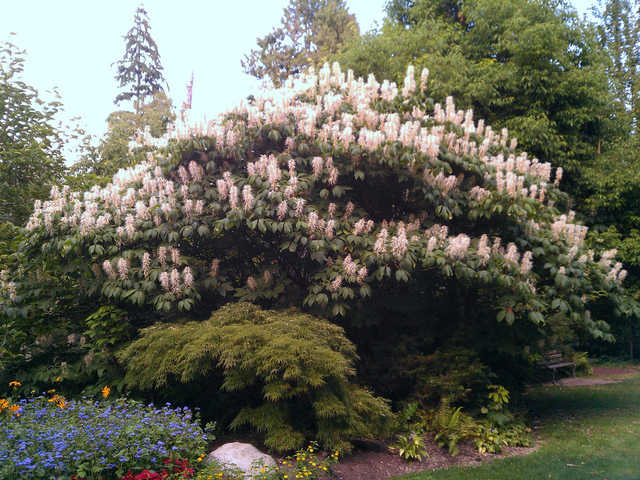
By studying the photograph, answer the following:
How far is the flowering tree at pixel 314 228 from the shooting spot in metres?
6.48

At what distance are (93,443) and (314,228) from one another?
3290 mm

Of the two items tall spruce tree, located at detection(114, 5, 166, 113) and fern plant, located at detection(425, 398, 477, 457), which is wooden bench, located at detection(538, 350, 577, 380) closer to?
fern plant, located at detection(425, 398, 477, 457)

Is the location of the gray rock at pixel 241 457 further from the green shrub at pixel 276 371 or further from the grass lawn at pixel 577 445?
the grass lawn at pixel 577 445

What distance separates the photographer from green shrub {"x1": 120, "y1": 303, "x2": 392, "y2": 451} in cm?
534

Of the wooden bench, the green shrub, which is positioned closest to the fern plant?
the green shrub

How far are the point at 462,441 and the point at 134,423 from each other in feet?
13.8

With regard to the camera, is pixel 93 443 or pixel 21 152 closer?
pixel 93 443

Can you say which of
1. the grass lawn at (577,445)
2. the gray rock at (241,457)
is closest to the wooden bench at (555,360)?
the grass lawn at (577,445)

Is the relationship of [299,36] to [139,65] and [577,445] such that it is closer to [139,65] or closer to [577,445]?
[139,65]

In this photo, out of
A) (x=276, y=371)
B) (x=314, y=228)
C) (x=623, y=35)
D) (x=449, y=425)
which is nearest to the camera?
(x=276, y=371)

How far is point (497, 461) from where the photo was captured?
6.21 meters

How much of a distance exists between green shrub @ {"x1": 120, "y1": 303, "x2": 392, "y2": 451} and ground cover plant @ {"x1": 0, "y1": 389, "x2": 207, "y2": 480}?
0.61 meters

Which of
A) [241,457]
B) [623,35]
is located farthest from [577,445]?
[623,35]

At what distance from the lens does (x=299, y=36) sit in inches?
1141
